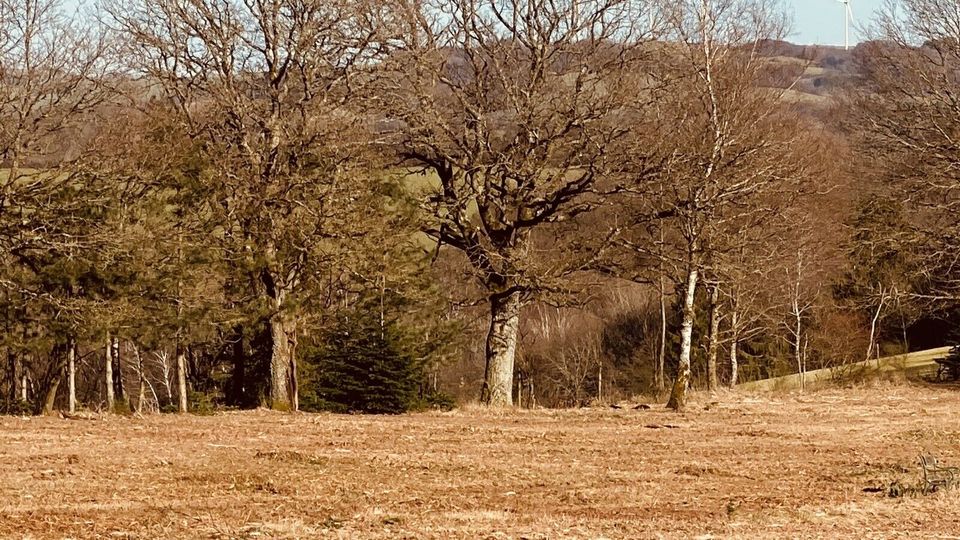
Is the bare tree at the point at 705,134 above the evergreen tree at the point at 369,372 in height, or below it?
above

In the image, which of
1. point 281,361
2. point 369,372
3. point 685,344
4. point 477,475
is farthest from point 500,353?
point 477,475

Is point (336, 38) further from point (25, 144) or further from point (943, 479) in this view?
point (943, 479)

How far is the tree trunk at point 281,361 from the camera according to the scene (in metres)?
23.0

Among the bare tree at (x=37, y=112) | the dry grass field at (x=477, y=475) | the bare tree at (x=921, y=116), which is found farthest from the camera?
the bare tree at (x=921, y=116)

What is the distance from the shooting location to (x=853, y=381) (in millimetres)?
26484

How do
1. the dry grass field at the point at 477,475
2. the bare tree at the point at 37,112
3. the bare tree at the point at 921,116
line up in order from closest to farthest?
1. the dry grass field at the point at 477,475
2. the bare tree at the point at 37,112
3. the bare tree at the point at 921,116

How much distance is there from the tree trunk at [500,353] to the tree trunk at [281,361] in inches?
165

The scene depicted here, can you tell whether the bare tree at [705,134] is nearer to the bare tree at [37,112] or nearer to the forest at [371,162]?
the forest at [371,162]

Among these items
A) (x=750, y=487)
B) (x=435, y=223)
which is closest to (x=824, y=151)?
(x=435, y=223)

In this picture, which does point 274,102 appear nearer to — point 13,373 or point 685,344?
point 685,344

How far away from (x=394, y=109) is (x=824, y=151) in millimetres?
25927

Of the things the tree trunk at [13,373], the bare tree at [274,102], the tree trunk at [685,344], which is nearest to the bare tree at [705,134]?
the tree trunk at [685,344]

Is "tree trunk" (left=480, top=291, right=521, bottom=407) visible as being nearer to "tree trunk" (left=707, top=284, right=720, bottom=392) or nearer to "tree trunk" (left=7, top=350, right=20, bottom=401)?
"tree trunk" (left=707, top=284, right=720, bottom=392)

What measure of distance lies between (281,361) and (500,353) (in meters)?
4.79
